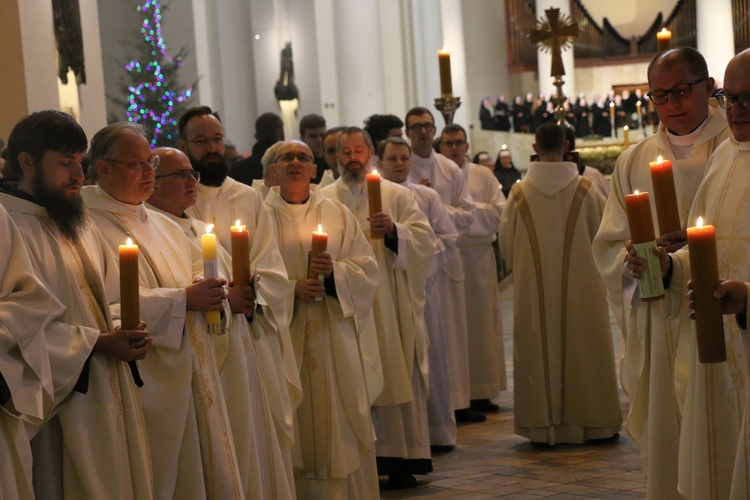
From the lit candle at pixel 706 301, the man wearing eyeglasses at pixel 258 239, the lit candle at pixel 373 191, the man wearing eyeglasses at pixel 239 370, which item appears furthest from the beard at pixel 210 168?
the lit candle at pixel 706 301

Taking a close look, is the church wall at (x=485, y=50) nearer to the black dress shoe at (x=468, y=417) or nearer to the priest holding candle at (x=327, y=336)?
the black dress shoe at (x=468, y=417)

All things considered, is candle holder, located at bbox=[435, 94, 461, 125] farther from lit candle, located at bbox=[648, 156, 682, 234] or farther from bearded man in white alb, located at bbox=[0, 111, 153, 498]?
bearded man in white alb, located at bbox=[0, 111, 153, 498]

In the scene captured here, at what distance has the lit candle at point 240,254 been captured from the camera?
436 cm

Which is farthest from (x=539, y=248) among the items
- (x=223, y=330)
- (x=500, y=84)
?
(x=500, y=84)

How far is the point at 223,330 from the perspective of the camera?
4703 millimetres

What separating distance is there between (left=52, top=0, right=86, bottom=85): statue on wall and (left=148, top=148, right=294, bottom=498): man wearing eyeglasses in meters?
4.64

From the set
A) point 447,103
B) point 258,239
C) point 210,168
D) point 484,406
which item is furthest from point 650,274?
point 484,406

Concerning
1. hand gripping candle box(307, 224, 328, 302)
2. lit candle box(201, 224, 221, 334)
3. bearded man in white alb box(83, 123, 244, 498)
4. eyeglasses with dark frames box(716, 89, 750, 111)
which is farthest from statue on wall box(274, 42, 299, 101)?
eyeglasses with dark frames box(716, 89, 750, 111)

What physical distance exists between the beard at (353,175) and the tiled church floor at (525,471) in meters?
1.89

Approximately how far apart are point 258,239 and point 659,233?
2.01m

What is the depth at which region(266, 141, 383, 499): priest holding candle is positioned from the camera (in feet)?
19.4

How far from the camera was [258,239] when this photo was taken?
18.4 feet

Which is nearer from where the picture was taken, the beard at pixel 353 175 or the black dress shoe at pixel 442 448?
the beard at pixel 353 175

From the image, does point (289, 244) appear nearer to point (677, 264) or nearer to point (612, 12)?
point (677, 264)
